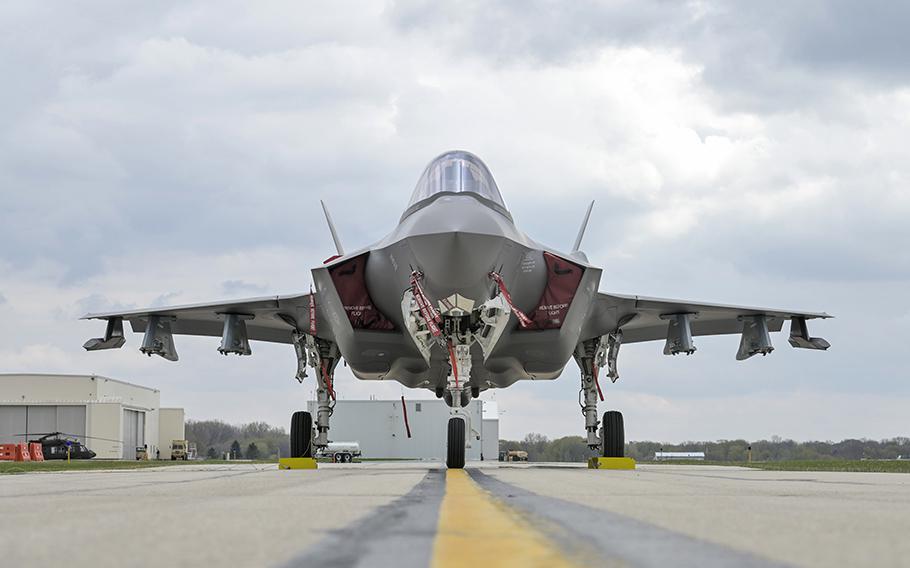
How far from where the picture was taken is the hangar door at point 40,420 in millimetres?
57438

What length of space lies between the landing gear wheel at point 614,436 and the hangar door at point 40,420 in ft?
158

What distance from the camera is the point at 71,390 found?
5884cm

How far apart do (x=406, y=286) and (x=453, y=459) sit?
256cm

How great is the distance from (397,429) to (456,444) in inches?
1330

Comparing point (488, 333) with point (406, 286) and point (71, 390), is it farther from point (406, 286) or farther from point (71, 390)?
point (71, 390)

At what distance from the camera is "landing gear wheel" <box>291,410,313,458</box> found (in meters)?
18.3

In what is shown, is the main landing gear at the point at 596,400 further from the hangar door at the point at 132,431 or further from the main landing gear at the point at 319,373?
the hangar door at the point at 132,431

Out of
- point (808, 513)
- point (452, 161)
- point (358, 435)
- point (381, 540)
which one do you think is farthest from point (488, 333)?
point (358, 435)

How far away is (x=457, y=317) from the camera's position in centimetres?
1267

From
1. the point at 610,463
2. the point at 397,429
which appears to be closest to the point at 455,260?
the point at 610,463

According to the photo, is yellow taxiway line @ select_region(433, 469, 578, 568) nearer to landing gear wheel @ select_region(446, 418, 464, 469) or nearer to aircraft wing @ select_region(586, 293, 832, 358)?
landing gear wheel @ select_region(446, 418, 464, 469)

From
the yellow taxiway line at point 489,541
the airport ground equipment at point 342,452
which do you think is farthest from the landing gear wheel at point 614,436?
the airport ground equipment at point 342,452

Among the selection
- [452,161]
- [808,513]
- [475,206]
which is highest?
[452,161]

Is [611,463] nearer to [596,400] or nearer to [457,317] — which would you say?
[596,400]
